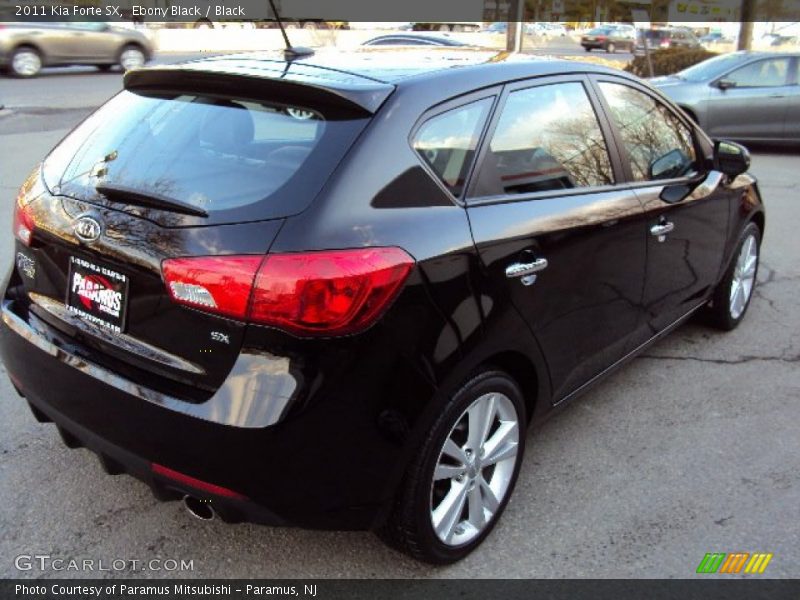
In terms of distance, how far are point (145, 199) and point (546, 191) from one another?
56.6 inches

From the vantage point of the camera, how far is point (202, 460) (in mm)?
2143

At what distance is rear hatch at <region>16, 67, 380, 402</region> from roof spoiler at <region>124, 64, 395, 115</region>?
16 millimetres

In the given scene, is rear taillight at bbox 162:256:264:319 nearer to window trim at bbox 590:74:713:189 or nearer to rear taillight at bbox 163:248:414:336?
rear taillight at bbox 163:248:414:336

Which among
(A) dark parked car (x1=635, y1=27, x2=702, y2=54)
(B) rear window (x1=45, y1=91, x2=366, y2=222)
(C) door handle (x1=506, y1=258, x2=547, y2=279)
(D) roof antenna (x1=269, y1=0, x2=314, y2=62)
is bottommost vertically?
(A) dark parked car (x1=635, y1=27, x2=702, y2=54)

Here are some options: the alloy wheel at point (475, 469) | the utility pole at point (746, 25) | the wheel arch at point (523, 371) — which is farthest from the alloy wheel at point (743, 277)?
the utility pole at point (746, 25)

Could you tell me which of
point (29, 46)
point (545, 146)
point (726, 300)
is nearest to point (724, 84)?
point (726, 300)

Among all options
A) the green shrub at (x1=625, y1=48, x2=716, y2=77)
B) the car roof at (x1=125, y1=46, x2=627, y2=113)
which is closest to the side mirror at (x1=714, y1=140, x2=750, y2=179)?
the car roof at (x1=125, y1=46, x2=627, y2=113)

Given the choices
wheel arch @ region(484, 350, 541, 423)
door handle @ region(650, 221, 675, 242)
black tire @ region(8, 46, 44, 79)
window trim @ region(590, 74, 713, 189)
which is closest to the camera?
wheel arch @ region(484, 350, 541, 423)

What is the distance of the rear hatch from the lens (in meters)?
2.13

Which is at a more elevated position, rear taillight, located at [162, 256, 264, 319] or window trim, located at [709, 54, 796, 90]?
rear taillight, located at [162, 256, 264, 319]

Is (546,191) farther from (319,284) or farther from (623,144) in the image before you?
(319,284)

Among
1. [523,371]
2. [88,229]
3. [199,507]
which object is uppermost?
[88,229]

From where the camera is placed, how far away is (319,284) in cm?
205

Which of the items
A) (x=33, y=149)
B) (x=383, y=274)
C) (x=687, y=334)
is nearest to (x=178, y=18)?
(x=33, y=149)
